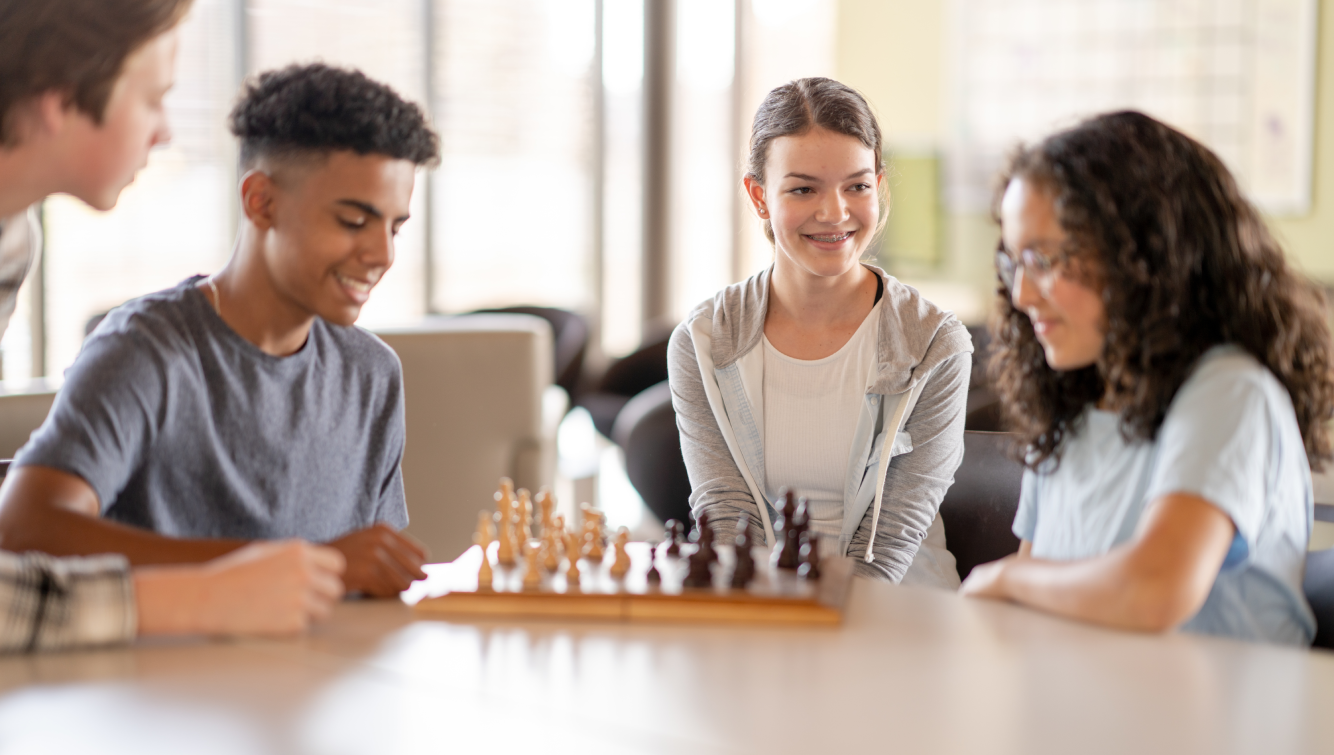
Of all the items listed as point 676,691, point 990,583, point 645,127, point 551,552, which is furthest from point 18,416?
point 645,127

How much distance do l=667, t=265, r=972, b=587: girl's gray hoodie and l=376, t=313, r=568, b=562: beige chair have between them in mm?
899

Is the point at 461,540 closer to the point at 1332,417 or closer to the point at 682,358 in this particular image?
the point at 682,358

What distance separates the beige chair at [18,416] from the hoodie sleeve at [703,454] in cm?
116

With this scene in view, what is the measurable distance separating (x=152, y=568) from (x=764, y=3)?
657 centimetres

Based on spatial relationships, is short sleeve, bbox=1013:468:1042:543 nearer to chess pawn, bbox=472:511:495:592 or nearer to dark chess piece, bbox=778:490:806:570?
dark chess piece, bbox=778:490:806:570

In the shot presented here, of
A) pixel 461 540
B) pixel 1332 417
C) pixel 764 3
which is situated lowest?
pixel 461 540

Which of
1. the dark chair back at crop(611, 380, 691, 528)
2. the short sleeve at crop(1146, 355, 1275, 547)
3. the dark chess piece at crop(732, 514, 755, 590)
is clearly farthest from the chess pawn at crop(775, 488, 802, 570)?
the dark chair back at crop(611, 380, 691, 528)

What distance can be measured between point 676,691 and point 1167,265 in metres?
0.86

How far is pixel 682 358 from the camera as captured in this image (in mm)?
2396

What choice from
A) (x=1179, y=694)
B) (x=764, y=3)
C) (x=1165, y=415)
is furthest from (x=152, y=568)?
(x=764, y=3)

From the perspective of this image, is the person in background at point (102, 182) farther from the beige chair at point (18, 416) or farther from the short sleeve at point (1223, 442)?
the short sleeve at point (1223, 442)

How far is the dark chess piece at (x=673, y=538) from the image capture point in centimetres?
163

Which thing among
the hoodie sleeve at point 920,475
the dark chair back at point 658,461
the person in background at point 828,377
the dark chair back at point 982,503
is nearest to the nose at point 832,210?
the person in background at point 828,377

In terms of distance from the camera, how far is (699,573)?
145cm
